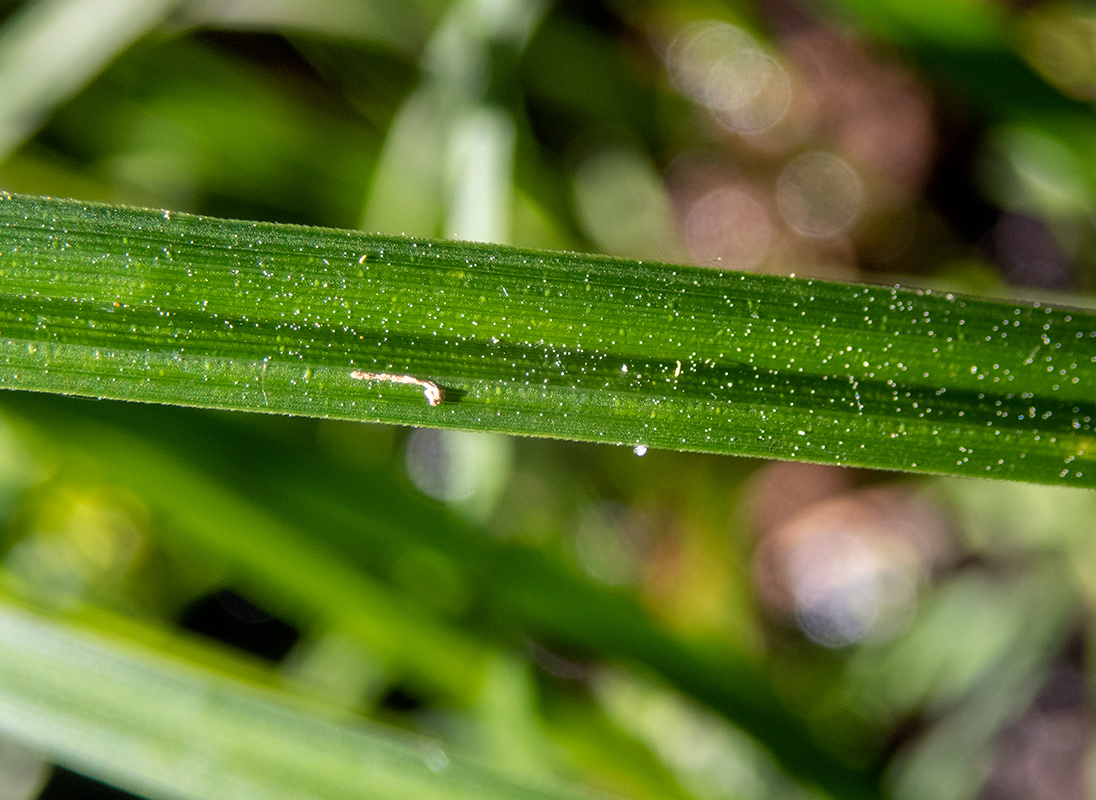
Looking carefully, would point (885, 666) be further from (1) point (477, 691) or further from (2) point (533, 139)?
(2) point (533, 139)

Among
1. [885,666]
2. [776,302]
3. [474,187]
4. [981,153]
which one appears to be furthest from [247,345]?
[981,153]

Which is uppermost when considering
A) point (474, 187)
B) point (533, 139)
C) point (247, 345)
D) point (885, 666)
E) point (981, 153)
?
point (981, 153)

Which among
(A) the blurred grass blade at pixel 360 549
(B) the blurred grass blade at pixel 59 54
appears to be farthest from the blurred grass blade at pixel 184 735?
(B) the blurred grass blade at pixel 59 54

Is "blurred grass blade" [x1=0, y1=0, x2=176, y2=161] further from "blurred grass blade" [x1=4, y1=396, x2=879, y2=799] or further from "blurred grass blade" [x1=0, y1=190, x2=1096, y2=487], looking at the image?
"blurred grass blade" [x1=0, y1=190, x2=1096, y2=487]

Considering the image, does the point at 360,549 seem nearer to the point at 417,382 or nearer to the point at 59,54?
the point at 417,382

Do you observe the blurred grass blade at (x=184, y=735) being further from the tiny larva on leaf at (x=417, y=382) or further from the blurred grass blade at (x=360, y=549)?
the tiny larva on leaf at (x=417, y=382)
